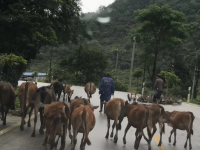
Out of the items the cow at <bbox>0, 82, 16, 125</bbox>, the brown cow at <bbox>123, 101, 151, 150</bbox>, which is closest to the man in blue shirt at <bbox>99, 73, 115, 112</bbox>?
the cow at <bbox>0, 82, 16, 125</bbox>

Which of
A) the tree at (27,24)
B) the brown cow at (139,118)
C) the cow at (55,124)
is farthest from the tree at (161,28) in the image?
the cow at (55,124)

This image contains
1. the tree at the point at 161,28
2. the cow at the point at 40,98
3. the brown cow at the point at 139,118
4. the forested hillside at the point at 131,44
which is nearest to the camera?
the brown cow at the point at 139,118

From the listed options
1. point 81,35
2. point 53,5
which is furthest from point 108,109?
point 81,35

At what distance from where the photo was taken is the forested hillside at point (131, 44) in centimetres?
3634

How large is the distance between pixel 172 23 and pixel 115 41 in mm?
33157

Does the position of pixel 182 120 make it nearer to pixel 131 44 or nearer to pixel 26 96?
pixel 26 96

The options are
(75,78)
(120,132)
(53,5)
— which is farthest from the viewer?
(75,78)

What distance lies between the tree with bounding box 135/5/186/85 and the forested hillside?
312mm

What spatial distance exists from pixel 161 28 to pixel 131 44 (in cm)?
2625

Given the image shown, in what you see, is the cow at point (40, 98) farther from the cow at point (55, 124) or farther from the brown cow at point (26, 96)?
the cow at point (55, 124)

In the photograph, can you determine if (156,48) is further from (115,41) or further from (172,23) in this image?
(115,41)

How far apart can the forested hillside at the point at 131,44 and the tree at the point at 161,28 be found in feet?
1.02

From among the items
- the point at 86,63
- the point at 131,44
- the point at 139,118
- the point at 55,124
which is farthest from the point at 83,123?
the point at 131,44

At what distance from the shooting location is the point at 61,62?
41438 millimetres
